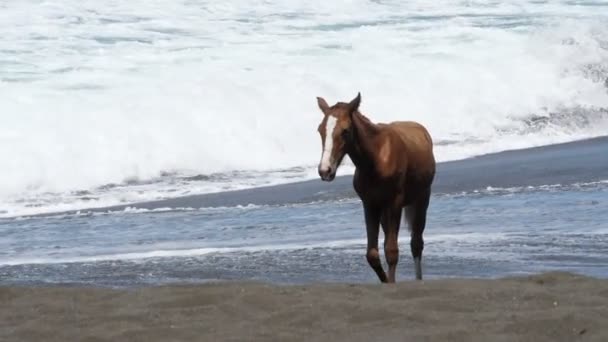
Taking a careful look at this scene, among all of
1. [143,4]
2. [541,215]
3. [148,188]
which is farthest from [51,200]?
[143,4]

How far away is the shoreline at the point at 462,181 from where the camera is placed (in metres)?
13.5

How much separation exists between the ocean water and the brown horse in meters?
0.76

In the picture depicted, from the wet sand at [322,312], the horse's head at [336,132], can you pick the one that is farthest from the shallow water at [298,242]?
the horse's head at [336,132]

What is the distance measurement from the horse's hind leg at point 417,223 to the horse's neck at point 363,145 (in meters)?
0.77

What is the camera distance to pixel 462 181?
13938mm

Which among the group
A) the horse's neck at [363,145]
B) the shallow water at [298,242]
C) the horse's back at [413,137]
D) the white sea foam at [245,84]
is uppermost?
the horse's neck at [363,145]

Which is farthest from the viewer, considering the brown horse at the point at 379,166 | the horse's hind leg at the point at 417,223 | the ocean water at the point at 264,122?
the ocean water at the point at 264,122

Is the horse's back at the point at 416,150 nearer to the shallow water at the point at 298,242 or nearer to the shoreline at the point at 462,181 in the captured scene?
the shallow water at the point at 298,242

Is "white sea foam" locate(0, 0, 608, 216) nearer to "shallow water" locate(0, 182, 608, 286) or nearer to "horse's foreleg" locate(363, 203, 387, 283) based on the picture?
"shallow water" locate(0, 182, 608, 286)

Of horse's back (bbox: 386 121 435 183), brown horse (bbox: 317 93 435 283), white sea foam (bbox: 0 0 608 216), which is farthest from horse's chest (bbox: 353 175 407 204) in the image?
white sea foam (bbox: 0 0 608 216)

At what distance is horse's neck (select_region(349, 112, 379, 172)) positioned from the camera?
27.2 feet

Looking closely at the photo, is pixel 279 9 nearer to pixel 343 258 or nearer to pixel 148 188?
pixel 148 188

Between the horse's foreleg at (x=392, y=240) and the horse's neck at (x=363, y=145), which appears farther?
the horse's foreleg at (x=392, y=240)

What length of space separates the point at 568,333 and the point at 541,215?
5011mm
